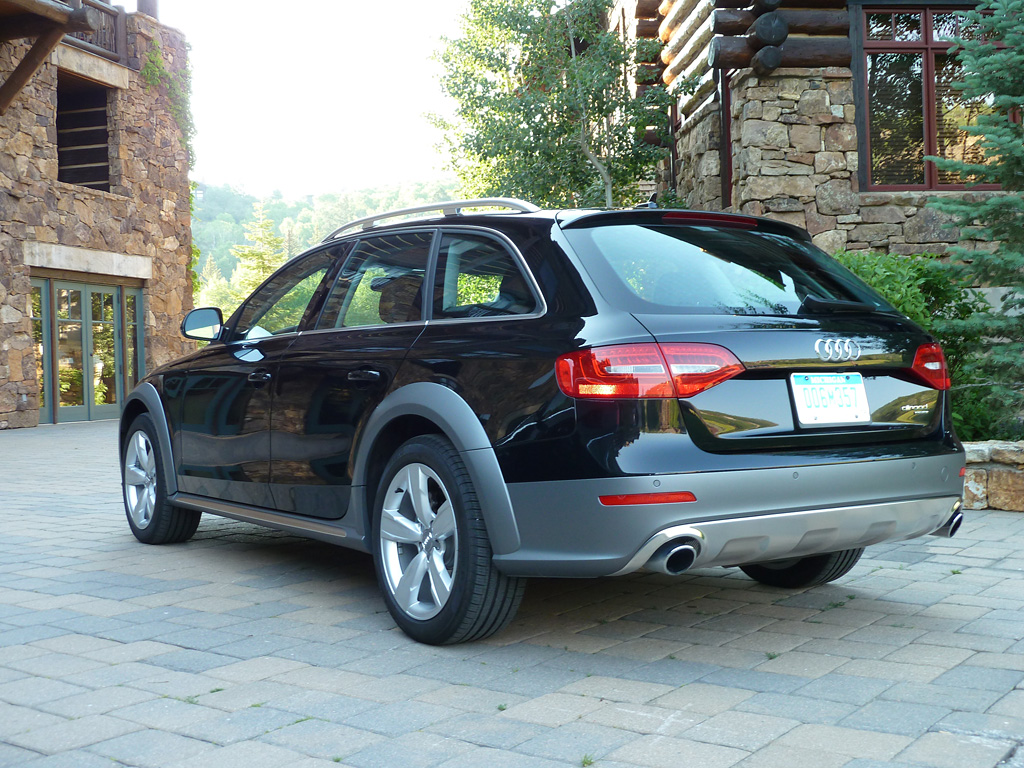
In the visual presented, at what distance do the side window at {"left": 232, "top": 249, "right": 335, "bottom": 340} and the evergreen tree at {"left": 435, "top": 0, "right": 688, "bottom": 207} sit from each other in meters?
10.9

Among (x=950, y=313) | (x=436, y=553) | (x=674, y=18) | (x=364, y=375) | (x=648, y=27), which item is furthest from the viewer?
(x=648, y=27)

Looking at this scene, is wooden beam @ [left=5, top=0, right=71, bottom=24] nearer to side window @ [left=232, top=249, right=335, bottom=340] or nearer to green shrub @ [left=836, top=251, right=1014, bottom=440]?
side window @ [left=232, top=249, right=335, bottom=340]

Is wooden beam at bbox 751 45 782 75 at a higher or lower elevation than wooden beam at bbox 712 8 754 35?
lower

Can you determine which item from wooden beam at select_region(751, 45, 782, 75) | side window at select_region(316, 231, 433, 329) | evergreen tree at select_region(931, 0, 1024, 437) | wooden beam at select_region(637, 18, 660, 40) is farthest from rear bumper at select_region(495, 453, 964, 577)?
wooden beam at select_region(637, 18, 660, 40)

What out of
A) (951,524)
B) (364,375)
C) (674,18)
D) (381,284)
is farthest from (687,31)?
(951,524)

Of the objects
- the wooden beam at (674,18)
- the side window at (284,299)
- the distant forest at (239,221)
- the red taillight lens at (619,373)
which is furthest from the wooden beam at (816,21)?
the distant forest at (239,221)

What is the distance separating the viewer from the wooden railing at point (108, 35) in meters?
19.7

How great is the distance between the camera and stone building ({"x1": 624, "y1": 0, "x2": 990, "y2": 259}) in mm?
12148

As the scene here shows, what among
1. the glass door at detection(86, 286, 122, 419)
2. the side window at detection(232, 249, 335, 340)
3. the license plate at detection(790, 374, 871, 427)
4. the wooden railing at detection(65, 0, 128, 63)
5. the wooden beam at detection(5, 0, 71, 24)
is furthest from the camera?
the wooden railing at detection(65, 0, 128, 63)

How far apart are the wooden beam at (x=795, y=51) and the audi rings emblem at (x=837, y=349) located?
927 centimetres

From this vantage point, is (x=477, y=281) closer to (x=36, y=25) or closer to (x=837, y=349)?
(x=837, y=349)

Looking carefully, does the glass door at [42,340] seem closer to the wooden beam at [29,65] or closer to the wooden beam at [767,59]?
the wooden beam at [29,65]

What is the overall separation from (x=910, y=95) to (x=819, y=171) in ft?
5.09

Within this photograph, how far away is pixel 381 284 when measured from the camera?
454 cm
